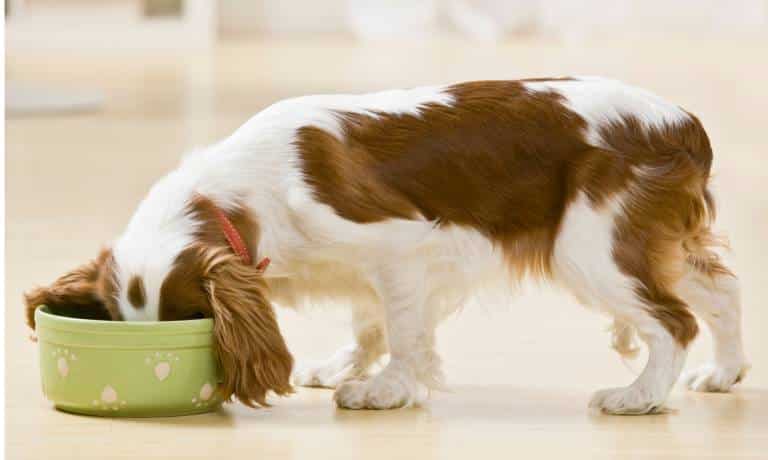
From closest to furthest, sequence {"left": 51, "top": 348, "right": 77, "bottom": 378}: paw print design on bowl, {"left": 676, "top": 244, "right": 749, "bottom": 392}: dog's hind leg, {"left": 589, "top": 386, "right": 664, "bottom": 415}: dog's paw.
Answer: {"left": 51, "top": 348, "right": 77, "bottom": 378}: paw print design on bowl
{"left": 589, "top": 386, "right": 664, "bottom": 415}: dog's paw
{"left": 676, "top": 244, "right": 749, "bottom": 392}: dog's hind leg

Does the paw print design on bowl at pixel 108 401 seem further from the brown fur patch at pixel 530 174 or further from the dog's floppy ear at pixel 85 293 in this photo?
the brown fur patch at pixel 530 174

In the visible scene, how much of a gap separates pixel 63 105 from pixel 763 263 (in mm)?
5407

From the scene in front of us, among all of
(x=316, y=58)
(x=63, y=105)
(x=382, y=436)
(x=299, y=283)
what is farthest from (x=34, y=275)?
(x=316, y=58)

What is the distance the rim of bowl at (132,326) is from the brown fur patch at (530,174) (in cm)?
39

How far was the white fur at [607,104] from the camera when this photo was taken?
10.1 ft

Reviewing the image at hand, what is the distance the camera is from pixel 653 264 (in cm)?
305

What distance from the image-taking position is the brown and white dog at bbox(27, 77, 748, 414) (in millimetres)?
2959

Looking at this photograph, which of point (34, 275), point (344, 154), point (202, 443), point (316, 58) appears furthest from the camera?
point (316, 58)

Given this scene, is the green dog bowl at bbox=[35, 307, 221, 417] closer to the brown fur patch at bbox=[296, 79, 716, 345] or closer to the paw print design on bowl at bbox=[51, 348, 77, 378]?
the paw print design on bowl at bbox=[51, 348, 77, 378]

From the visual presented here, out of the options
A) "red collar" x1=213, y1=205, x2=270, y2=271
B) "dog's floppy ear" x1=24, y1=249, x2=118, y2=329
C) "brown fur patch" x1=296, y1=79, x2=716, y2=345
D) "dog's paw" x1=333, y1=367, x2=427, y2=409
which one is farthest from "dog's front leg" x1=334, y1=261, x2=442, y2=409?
"dog's floppy ear" x1=24, y1=249, x2=118, y2=329

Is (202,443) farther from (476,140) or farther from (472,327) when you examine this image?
(472,327)

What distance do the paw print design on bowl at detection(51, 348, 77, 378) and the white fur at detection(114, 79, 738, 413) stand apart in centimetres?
19

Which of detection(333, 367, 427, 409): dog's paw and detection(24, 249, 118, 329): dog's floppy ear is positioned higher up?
detection(24, 249, 118, 329): dog's floppy ear

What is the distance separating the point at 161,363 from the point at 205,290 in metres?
0.15
